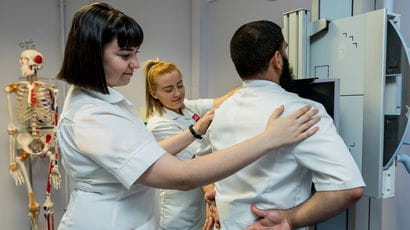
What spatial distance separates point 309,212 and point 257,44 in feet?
1.79

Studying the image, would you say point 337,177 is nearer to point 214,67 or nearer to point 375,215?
point 375,215

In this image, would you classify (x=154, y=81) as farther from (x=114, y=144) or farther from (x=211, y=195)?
(x=114, y=144)

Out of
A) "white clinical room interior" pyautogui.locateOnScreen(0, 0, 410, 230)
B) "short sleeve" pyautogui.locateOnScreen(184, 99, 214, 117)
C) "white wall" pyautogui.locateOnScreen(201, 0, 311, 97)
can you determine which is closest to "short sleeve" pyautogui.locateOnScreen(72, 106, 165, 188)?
"white clinical room interior" pyautogui.locateOnScreen(0, 0, 410, 230)

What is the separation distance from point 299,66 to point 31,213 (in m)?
2.36

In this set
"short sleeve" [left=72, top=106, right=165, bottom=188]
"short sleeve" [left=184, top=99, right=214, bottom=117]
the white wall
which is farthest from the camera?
the white wall

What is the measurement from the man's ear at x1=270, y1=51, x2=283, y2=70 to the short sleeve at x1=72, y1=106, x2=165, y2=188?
0.48 meters

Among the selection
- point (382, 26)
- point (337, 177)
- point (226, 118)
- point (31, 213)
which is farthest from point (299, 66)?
point (31, 213)

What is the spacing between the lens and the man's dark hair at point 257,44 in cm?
103

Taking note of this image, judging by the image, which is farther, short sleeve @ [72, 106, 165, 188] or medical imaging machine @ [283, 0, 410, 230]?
medical imaging machine @ [283, 0, 410, 230]

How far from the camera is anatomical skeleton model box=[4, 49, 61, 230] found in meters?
2.51

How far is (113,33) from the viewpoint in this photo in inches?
36.3

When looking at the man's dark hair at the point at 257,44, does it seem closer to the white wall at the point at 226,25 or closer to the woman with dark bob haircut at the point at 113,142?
the woman with dark bob haircut at the point at 113,142

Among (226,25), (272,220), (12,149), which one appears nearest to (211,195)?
(272,220)

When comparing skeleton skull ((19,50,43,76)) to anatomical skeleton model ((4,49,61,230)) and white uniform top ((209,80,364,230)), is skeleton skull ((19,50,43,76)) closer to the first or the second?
anatomical skeleton model ((4,49,61,230))
